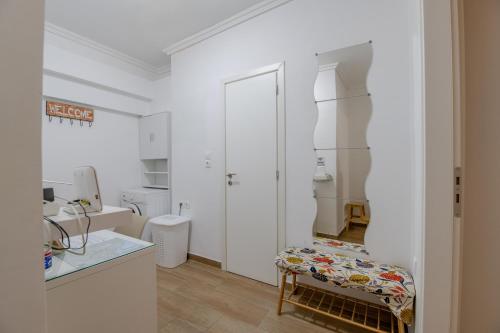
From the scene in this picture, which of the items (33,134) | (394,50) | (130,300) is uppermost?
(394,50)

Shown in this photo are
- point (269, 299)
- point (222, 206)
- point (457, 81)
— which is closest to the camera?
point (457, 81)

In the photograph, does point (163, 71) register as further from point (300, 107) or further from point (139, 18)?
point (300, 107)

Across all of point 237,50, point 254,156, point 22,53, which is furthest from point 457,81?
point 237,50

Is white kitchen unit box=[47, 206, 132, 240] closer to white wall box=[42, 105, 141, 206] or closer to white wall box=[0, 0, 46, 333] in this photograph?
white wall box=[0, 0, 46, 333]

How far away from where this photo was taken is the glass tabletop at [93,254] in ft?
3.27

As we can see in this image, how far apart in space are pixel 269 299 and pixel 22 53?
7.29 feet

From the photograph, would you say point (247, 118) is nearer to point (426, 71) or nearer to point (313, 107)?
point (313, 107)

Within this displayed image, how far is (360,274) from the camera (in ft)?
4.73

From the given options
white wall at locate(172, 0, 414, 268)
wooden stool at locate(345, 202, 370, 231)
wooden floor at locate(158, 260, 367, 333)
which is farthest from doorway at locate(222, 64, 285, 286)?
wooden stool at locate(345, 202, 370, 231)

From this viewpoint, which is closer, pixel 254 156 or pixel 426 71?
pixel 426 71

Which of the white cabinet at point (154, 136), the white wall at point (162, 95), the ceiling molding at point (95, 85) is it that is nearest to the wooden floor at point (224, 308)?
the white cabinet at point (154, 136)

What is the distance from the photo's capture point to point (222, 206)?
97.5 inches

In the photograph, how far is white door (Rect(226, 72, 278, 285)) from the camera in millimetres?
2166

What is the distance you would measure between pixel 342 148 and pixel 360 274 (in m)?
1.00
